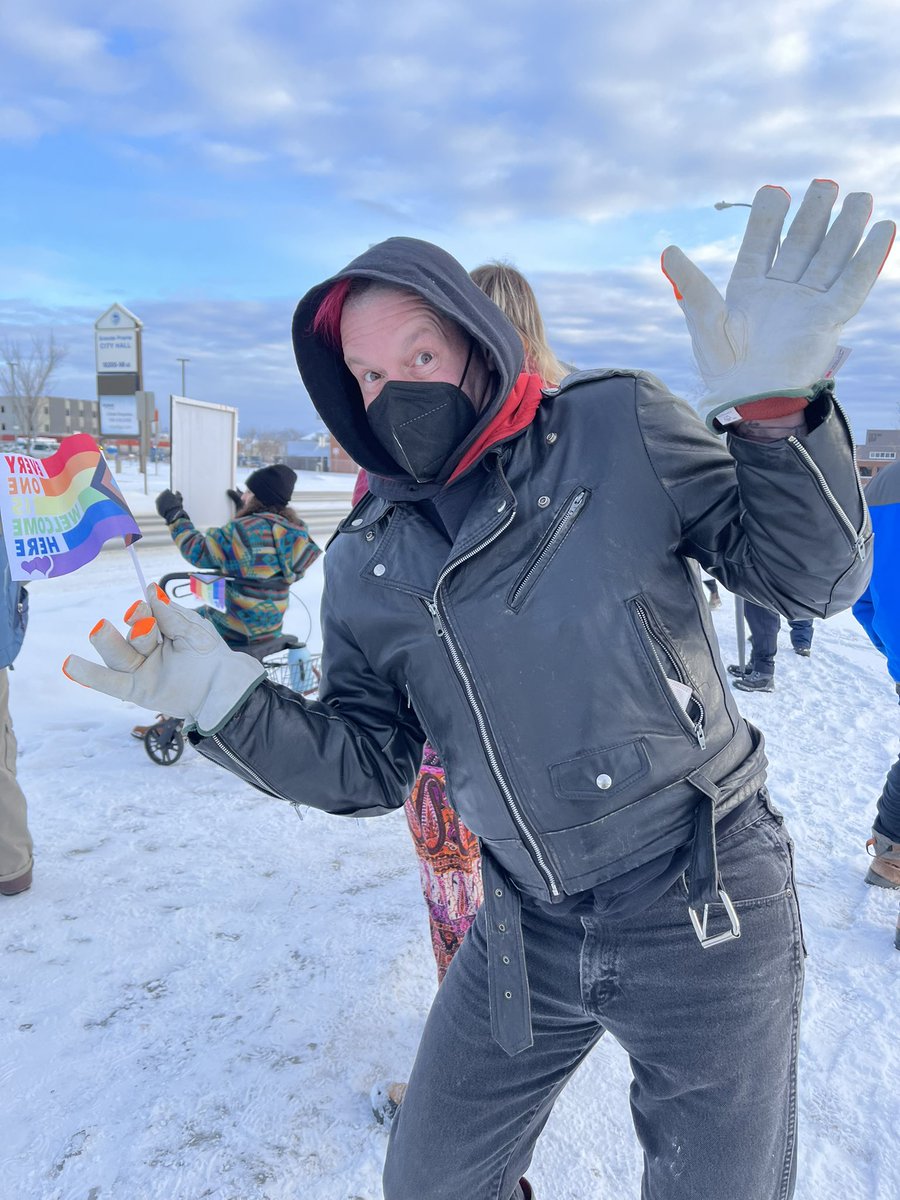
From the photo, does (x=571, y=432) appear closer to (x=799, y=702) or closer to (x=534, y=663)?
(x=534, y=663)

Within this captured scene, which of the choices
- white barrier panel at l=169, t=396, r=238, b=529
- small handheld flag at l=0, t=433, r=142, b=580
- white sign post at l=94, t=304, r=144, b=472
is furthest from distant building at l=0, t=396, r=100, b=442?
small handheld flag at l=0, t=433, r=142, b=580

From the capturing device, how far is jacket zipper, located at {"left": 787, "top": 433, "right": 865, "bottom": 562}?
114cm

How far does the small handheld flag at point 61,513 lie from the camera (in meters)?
2.61

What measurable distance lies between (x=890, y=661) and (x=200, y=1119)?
9.39ft

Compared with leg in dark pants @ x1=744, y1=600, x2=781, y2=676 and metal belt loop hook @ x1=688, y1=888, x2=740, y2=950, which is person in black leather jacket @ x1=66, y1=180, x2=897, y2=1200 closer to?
metal belt loop hook @ x1=688, y1=888, x2=740, y2=950

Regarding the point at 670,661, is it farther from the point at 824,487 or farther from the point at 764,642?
the point at 764,642

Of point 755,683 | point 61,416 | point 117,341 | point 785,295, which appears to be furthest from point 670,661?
point 61,416

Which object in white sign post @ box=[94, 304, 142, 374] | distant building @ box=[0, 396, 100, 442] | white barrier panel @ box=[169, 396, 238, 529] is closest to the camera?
white barrier panel @ box=[169, 396, 238, 529]

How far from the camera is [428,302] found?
152cm

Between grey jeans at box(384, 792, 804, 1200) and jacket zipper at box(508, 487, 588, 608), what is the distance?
22.5 inches

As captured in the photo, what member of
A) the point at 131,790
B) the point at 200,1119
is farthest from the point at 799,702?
the point at 200,1119

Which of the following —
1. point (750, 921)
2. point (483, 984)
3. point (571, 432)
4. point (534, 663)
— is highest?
point (571, 432)

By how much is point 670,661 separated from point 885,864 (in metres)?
2.75

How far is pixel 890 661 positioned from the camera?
309 cm
